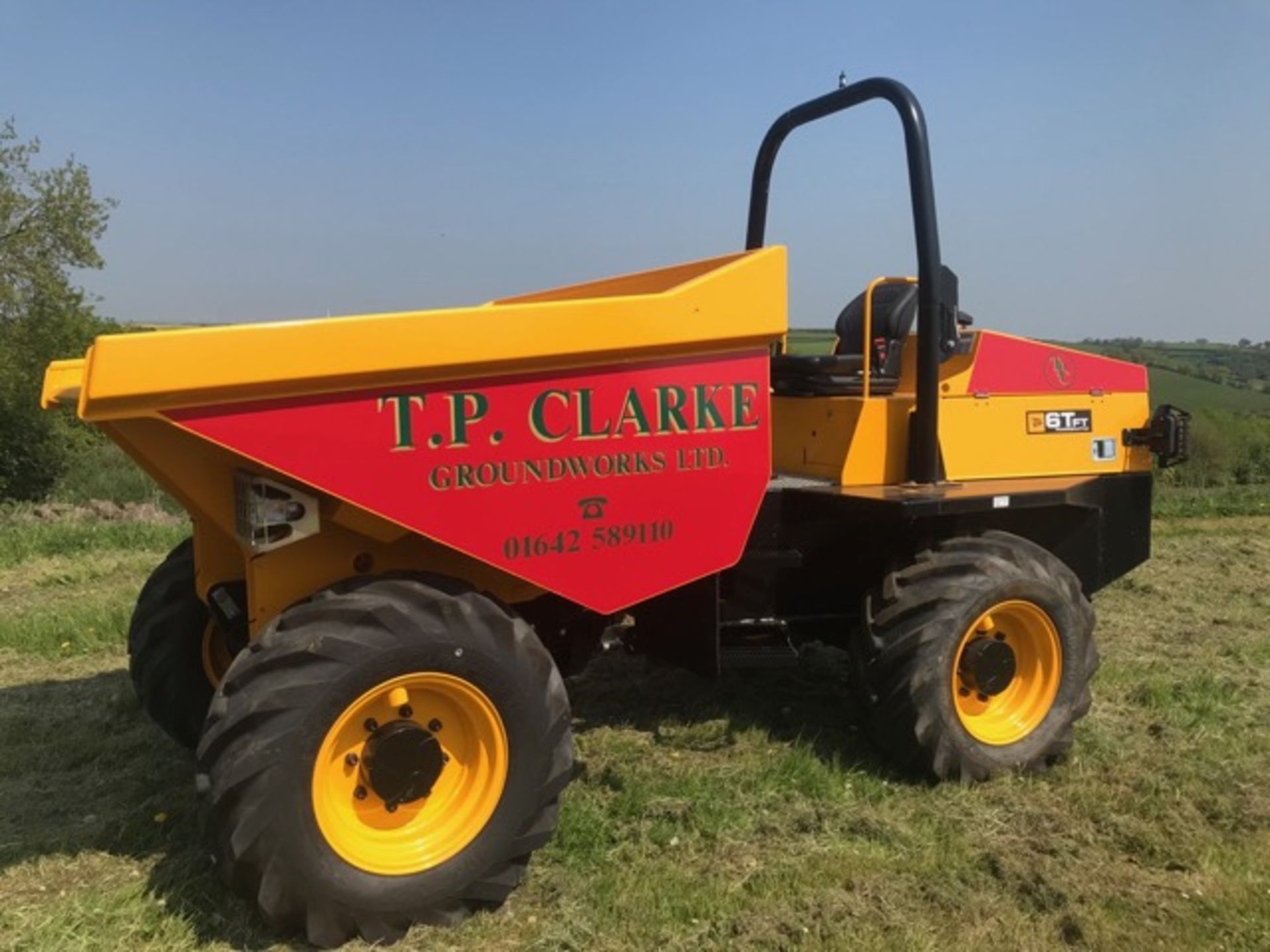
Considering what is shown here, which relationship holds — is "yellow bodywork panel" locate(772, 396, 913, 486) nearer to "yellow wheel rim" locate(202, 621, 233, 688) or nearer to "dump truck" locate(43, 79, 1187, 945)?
"dump truck" locate(43, 79, 1187, 945)

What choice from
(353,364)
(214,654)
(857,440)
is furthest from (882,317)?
(214,654)

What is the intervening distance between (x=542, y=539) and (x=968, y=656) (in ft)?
6.01

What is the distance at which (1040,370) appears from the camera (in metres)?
4.86

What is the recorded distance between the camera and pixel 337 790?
10.2 ft

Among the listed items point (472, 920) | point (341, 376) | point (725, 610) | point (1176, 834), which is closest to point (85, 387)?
point (341, 376)

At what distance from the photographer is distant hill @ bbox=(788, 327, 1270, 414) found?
2189 cm

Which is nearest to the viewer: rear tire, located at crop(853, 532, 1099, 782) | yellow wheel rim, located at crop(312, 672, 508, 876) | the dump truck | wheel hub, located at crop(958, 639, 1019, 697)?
the dump truck

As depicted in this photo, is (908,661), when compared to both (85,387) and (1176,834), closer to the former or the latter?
(1176,834)

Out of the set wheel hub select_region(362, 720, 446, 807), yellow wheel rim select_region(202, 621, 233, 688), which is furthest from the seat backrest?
yellow wheel rim select_region(202, 621, 233, 688)

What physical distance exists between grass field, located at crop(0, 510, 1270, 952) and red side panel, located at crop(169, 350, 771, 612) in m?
0.91

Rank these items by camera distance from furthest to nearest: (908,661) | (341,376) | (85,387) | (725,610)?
(725,610), (908,661), (341,376), (85,387)

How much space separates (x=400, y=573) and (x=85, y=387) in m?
1.03

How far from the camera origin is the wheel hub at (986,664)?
4164 millimetres

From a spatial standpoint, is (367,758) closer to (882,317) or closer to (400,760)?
(400,760)
